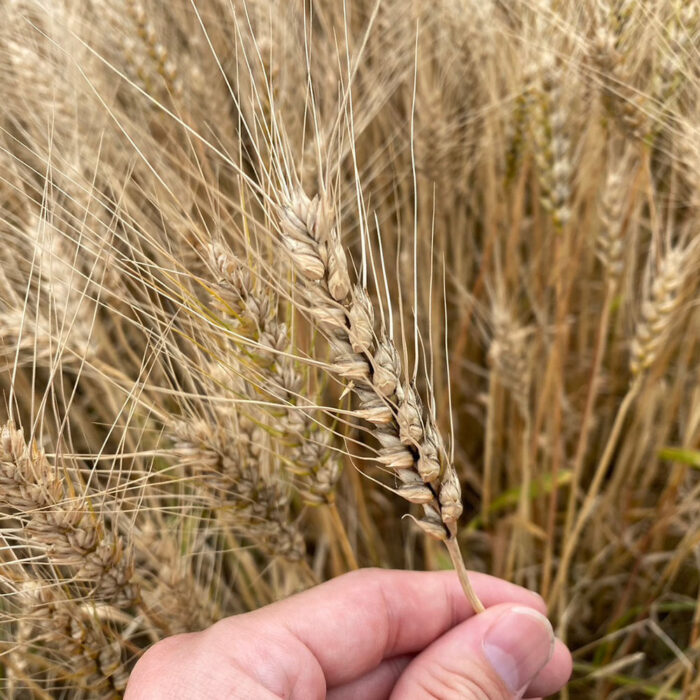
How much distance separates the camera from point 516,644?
2.54 ft

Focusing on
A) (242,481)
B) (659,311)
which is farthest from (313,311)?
(659,311)

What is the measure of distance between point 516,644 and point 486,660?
0.13ft

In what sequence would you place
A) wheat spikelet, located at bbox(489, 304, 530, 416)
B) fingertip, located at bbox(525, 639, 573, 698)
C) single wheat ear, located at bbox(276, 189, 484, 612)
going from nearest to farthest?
single wheat ear, located at bbox(276, 189, 484, 612)
fingertip, located at bbox(525, 639, 573, 698)
wheat spikelet, located at bbox(489, 304, 530, 416)

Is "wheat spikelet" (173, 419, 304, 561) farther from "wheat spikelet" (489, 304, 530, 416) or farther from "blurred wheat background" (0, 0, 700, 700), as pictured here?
"wheat spikelet" (489, 304, 530, 416)

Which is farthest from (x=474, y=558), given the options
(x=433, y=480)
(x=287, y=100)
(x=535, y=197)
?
(x=287, y=100)

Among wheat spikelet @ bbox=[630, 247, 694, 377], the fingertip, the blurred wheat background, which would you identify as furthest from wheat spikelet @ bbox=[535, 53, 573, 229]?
the fingertip

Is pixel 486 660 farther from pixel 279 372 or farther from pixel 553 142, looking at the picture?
pixel 553 142

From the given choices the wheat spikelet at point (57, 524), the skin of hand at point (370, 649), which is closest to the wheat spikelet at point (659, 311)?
the skin of hand at point (370, 649)

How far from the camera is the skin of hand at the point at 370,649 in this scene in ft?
2.23

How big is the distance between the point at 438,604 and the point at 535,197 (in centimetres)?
74

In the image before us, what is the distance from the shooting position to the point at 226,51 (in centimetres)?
124

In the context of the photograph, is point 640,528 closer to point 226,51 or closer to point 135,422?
point 135,422

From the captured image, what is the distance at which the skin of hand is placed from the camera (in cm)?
68

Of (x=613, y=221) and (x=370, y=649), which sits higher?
(x=613, y=221)
